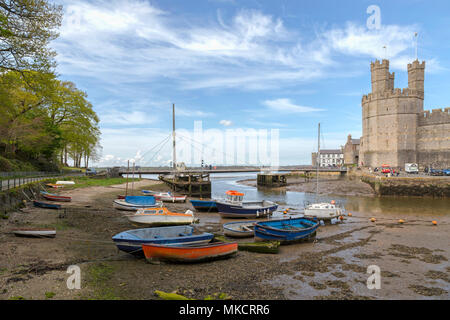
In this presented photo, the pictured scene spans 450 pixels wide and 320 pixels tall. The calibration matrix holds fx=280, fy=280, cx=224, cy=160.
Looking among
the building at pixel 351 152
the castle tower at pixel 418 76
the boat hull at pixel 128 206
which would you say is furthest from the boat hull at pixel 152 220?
the building at pixel 351 152

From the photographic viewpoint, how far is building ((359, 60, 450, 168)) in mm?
62656

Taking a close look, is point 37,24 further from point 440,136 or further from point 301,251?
point 440,136

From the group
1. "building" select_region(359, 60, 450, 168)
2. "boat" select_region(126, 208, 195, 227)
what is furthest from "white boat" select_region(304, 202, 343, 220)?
"building" select_region(359, 60, 450, 168)

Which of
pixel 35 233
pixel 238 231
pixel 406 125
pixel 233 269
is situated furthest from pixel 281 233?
pixel 406 125

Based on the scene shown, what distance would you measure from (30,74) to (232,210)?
670 inches

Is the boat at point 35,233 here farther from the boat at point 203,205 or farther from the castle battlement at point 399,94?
the castle battlement at point 399,94

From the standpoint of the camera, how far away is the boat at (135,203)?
24.9 metres

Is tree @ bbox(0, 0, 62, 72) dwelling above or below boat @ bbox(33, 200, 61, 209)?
above

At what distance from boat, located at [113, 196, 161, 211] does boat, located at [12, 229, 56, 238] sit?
1078cm

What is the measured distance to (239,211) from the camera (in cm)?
2427

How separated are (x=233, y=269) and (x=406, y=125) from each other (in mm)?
68919

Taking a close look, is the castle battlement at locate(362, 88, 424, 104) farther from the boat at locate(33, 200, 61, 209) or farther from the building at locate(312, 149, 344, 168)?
the boat at locate(33, 200, 61, 209)

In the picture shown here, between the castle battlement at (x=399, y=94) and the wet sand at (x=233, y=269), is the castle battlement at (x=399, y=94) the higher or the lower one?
the higher one

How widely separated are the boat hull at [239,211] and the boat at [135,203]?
5558 millimetres
